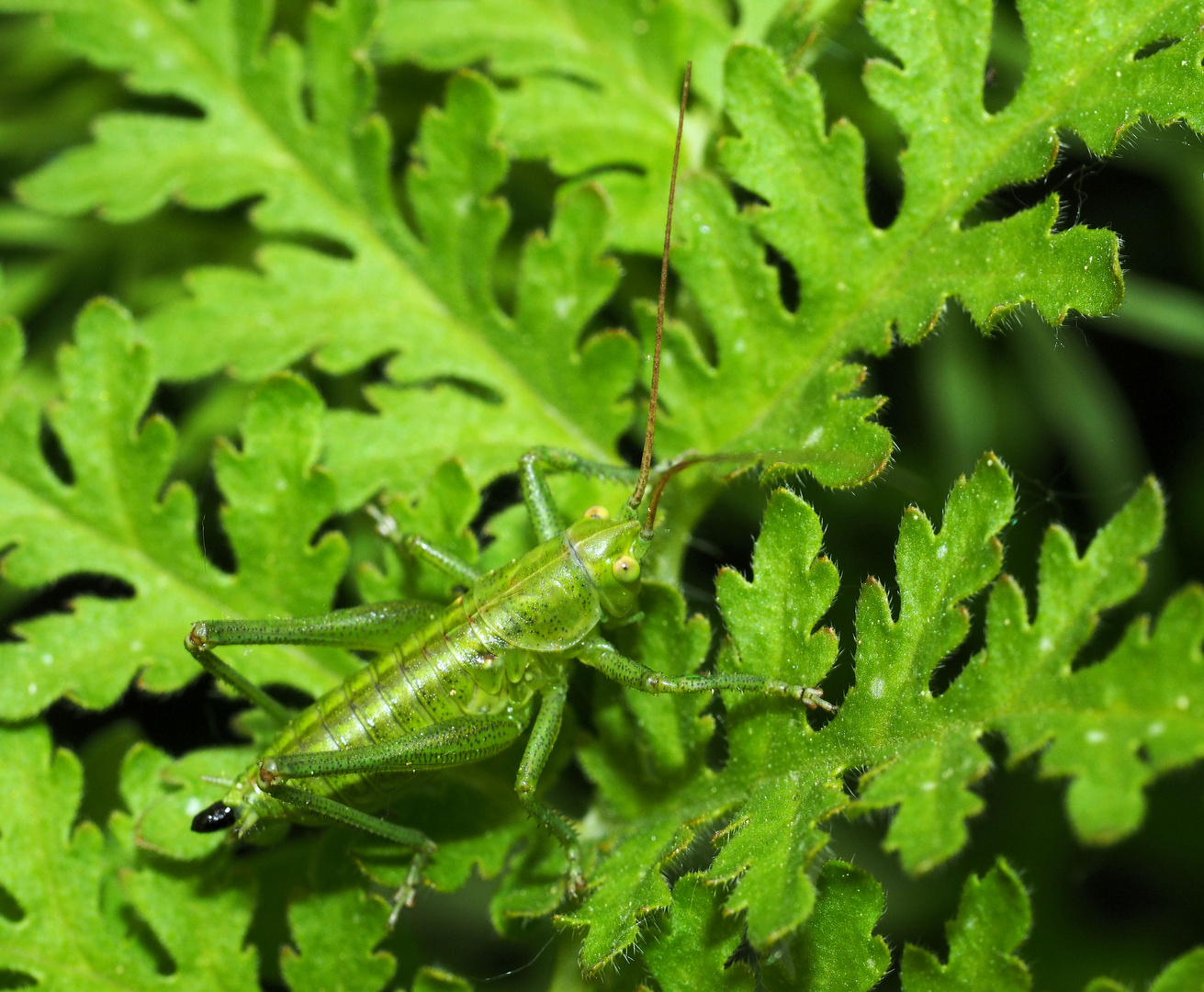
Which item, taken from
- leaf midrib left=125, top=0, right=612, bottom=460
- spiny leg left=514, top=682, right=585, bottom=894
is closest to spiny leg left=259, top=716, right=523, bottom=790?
spiny leg left=514, top=682, right=585, bottom=894

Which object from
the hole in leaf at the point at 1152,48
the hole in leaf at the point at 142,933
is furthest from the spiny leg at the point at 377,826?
the hole in leaf at the point at 1152,48

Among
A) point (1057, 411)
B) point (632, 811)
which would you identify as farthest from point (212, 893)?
point (1057, 411)

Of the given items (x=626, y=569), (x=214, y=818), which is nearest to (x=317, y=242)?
(x=626, y=569)

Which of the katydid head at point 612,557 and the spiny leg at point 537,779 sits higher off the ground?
the katydid head at point 612,557

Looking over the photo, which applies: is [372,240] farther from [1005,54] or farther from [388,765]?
[1005,54]

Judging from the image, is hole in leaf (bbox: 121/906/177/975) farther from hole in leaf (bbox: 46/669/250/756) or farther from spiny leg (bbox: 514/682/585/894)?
spiny leg (bbox: 514/682/585/894)

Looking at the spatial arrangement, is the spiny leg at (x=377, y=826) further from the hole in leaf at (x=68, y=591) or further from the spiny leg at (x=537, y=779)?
the hole in leaf at (x=68, y=591)

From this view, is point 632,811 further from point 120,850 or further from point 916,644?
point 120,850
